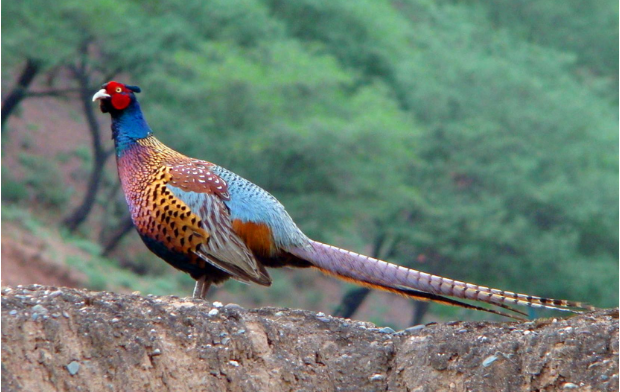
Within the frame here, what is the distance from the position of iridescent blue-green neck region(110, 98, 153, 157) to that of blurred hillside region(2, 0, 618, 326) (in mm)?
13365

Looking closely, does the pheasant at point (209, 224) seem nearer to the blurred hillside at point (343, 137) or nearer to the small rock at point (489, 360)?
the small rock at point (489, 360)

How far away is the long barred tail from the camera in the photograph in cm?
630

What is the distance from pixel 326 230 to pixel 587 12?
1704cm

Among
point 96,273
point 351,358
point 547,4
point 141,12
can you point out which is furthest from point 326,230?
point 351,358

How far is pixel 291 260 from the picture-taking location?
792 centimetres

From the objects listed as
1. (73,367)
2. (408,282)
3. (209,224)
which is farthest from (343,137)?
(73,367)

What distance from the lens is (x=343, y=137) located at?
24625mm

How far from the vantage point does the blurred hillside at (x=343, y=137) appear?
966 inches

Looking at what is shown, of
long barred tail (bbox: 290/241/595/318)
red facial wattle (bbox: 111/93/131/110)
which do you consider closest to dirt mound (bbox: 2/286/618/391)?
long barred tail (bbox: 290/241/595/318)

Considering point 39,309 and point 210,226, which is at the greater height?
point 210,226

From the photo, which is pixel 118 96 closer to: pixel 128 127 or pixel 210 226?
pixel 128 127

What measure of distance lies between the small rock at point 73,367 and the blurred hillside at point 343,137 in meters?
Result: 16.1

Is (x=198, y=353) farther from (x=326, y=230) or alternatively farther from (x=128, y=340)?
(x=326, y=230)

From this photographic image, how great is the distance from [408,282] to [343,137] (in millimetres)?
17870
